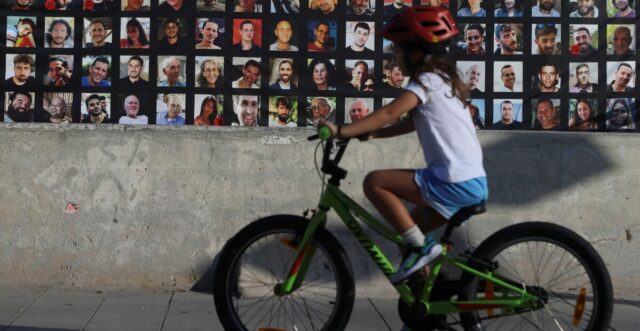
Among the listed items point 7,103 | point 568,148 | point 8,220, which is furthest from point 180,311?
point 568,148

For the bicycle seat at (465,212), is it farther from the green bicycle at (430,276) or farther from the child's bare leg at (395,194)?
the child's bare leg at (395,194)

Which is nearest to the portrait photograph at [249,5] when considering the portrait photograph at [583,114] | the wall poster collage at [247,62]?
the wall poster collage at [247,62]

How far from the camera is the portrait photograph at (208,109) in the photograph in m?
7.60

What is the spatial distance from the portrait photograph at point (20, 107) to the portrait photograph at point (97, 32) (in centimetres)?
58

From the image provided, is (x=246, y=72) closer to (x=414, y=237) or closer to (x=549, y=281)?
(x=414, y=237)

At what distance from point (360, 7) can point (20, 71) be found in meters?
2.57

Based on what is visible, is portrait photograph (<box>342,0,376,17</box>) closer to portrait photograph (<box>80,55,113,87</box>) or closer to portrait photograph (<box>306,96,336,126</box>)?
portrait photograph (<box>306,96,336,126</box>)

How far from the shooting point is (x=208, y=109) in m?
7.62

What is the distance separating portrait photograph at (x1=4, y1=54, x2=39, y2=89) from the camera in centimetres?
759

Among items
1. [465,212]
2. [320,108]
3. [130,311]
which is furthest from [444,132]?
[320,108]

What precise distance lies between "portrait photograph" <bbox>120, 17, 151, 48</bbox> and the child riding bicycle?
3.29 meters

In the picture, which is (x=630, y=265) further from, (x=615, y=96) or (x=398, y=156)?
(x=398, y=156)

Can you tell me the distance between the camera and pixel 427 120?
4.63 m

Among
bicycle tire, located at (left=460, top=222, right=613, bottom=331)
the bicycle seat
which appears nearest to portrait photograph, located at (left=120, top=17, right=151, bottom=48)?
the bicycle seat
